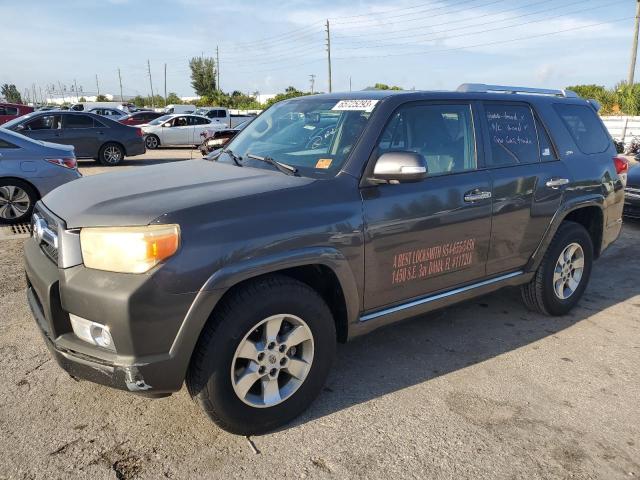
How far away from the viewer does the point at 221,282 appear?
97.2 inches

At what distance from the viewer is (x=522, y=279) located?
4.18 metres

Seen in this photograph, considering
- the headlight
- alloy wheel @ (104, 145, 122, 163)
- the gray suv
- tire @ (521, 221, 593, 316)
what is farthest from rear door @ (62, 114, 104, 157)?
the headlight

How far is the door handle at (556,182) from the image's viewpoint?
4114mm

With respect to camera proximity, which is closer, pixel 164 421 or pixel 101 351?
pixel 101 351

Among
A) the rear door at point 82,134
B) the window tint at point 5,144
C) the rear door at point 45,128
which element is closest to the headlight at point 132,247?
the window tint at point 5,144

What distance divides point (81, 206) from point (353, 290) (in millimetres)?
1478

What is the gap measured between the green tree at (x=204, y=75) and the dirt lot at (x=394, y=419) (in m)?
62.4

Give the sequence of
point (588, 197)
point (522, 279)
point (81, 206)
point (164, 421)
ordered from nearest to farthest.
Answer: point (81, 206)
point (164, 421)
point (522, 279)
point (588, 197)

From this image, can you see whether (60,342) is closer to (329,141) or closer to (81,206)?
(81,206)

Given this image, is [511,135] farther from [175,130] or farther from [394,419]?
[175,130]

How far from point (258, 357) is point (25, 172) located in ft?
19.5

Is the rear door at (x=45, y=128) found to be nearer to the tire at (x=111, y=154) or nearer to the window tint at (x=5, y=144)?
the tire at (x=111, y=154)

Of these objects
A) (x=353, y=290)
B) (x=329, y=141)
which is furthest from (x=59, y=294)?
(x=329, y=141)

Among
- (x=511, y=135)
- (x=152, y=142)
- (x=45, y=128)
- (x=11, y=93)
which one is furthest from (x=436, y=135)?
(x=11, y=93)
